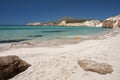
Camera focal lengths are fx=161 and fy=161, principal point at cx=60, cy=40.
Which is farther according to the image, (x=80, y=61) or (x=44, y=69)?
(x=80, y=61)

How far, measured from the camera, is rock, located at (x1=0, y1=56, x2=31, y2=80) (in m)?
7.30

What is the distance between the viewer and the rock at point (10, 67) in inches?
288

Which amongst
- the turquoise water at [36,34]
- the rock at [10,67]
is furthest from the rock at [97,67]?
the turquoise water at [36,34]

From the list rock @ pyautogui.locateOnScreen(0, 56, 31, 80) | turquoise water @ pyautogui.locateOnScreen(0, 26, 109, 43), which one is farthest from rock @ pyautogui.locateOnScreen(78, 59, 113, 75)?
turquoise water @ pyautogui.locateOnScreen(0, 26, 109, 43)

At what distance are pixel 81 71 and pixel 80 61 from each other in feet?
2.93

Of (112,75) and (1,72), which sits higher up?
(1,72)

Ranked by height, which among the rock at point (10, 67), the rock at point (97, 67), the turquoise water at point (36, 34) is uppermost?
the rock at point (10, 67)

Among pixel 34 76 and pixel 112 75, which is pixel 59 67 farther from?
pixel 112 75

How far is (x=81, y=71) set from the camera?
7840 millimetres

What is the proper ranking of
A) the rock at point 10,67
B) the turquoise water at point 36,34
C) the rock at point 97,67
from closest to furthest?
the rock at point 10,67 → the rock at point 97,67 → the turquoise water at point 36,34

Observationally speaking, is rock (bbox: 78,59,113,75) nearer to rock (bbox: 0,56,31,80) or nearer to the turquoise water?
rock (bbox: 0,56,31,80)

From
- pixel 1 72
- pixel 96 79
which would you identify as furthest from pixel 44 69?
pixel 96 79

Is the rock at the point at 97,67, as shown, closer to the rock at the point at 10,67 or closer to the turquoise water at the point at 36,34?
the rock at the point at 10,67

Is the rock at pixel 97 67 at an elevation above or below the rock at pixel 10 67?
below
